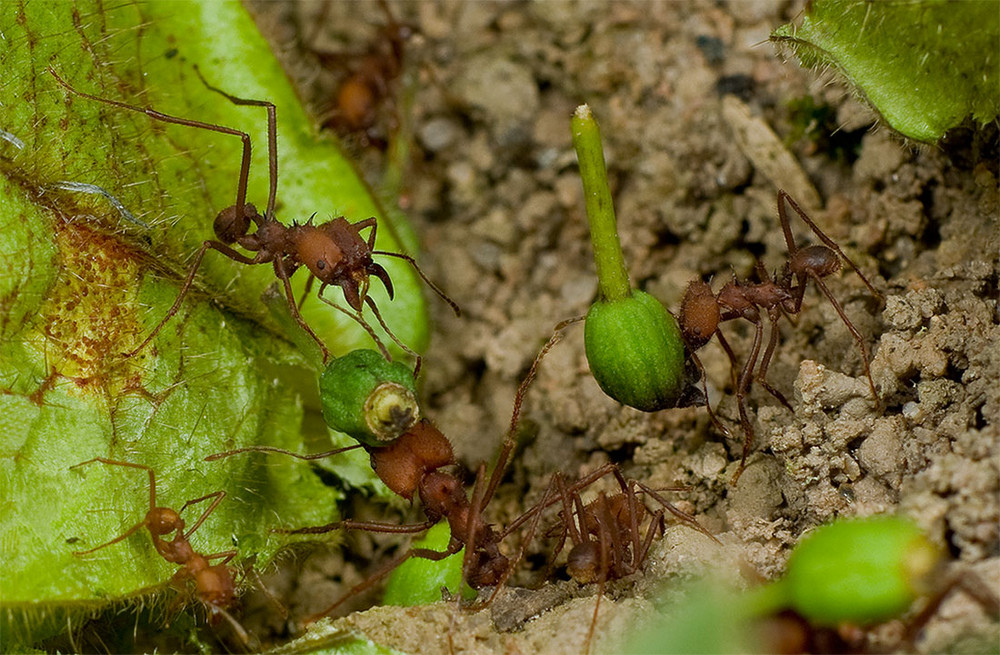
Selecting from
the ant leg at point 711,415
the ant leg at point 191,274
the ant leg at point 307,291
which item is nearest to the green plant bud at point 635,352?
the ant leg at point 711,415

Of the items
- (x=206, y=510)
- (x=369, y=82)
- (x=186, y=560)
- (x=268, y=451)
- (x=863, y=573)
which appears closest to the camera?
(x=863, y=573)

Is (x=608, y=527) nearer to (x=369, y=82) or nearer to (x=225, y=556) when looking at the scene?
(x=225, y=556)

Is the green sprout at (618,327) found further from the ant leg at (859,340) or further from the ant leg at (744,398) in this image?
the ant leg at (859,340)

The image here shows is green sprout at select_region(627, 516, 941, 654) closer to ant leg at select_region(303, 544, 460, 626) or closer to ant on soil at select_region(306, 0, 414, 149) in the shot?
ant leg at select_region(303, 544, 460, 626)

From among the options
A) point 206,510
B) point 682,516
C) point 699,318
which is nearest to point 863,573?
point 682,516

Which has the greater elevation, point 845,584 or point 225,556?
point 845,584

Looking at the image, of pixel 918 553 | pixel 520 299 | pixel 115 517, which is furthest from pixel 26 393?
pixel 918 553
